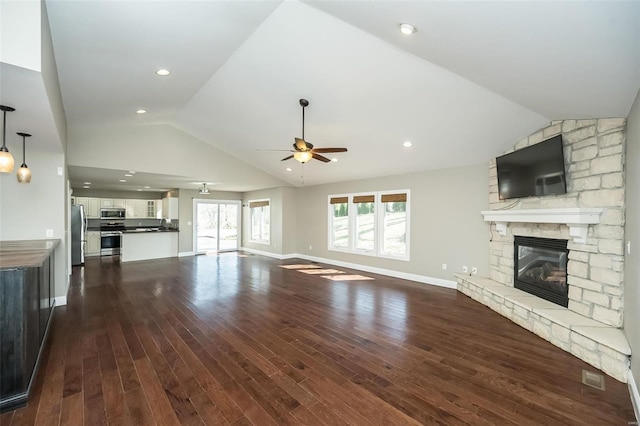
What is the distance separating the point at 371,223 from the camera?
7371 millimetres

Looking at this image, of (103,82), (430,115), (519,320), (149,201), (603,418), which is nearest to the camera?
(603,418)

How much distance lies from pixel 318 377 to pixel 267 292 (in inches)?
116

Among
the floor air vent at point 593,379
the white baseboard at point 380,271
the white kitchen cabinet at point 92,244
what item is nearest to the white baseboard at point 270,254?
the white baseboard at point 380,271

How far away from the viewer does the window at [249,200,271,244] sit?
33.4 feet

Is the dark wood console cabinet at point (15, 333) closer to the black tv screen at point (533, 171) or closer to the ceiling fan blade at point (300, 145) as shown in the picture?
the ceiling fan blade at point (300, 145)

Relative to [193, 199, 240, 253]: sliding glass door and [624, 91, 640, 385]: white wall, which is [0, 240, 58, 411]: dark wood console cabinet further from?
[193, 199, 240, 253]: sliding glass door

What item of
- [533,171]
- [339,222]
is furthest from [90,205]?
[533,171]

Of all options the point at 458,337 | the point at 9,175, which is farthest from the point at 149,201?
the point at 458,337

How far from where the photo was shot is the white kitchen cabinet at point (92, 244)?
9.28 m

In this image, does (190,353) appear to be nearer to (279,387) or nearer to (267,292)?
(279,387)

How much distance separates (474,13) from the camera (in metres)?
1.96

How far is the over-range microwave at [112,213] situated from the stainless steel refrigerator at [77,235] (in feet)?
7.02

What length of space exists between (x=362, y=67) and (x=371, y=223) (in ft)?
14.4

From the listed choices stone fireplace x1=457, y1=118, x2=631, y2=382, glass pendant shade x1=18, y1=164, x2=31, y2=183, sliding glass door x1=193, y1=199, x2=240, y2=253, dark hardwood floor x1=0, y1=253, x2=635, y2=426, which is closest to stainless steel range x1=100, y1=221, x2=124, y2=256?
sliding glass door x1=193, y1=199, x2=240, y2=253
